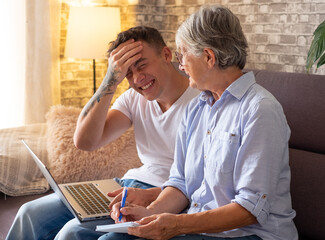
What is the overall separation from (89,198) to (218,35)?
798mm

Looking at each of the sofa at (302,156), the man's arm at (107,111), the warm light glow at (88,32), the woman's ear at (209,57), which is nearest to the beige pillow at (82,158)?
the sofa at (302,156)

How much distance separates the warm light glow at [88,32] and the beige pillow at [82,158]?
1.04m

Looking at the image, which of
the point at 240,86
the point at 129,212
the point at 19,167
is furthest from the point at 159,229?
the point at 19,167

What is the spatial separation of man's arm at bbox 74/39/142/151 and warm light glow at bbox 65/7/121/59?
1499mm

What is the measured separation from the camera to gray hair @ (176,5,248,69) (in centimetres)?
150

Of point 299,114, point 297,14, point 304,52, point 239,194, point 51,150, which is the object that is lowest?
point 51,150

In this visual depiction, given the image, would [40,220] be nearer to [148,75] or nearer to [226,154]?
[148,75]

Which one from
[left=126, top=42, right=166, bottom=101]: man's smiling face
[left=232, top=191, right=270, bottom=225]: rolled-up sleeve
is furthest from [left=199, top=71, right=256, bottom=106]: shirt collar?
[left=126, top=42, right=166, bottom=101]: man's smiling face

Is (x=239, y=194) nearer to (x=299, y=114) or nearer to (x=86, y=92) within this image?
(x=299, y=114)

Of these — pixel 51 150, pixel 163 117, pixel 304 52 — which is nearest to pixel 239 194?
pixel 163 117

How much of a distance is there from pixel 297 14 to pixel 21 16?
6.23 ft

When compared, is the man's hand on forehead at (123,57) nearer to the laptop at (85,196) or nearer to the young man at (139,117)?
the young man at (139,117)

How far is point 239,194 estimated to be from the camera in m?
1.42

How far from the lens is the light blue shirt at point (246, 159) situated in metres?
1.39
